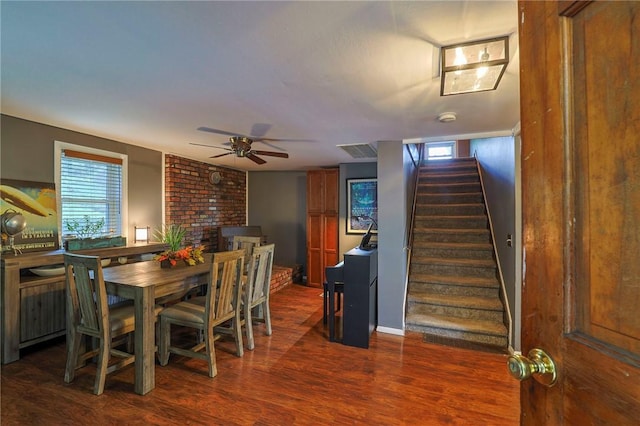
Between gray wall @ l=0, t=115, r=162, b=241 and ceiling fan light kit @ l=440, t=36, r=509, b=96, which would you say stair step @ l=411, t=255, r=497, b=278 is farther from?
gray wall @ l=0, t=115, r=162, b=241

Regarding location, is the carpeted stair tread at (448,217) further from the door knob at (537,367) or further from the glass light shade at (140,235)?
the door knob at (537,367)

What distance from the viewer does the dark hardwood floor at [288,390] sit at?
1.95 metres

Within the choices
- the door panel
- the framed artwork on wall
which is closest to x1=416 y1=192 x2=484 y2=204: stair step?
the framed artwork on wall

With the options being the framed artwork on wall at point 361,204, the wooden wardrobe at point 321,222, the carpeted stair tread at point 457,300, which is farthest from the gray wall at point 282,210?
the carpeted stair tread at point 457,300

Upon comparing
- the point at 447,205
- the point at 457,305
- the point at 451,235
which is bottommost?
the point at 457,305

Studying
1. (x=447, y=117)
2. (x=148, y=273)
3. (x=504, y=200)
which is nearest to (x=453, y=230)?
(x=504, y=200)

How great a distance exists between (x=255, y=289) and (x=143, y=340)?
3.66ft

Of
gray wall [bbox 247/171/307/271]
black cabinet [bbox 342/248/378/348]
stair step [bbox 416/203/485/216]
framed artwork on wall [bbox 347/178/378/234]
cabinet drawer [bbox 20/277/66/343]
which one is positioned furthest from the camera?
gray wall [bbox 247/171/307/271]

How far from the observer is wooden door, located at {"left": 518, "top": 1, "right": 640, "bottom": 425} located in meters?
0.53

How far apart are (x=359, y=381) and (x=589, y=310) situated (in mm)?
2159

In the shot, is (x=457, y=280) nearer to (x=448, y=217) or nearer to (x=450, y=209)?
(x=448, y=217)

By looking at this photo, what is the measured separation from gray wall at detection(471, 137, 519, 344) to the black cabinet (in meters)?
1.42

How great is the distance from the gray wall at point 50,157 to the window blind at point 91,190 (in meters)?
0.13

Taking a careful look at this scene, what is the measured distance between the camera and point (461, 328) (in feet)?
10.6
